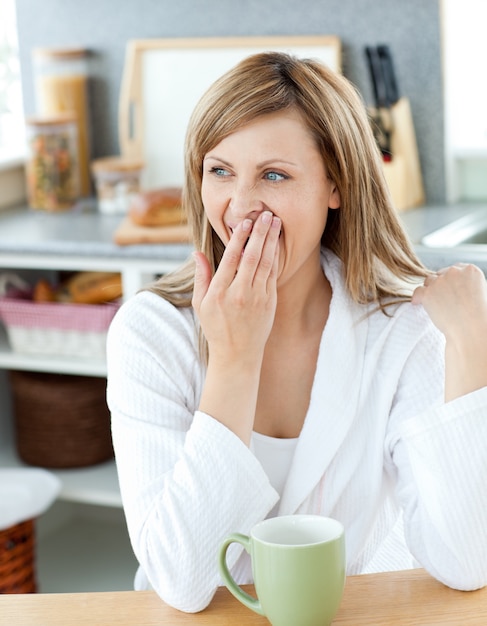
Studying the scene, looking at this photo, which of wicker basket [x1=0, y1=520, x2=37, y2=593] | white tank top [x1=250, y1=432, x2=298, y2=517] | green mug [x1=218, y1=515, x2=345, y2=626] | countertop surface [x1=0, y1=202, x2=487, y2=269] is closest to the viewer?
green mug [x1=218, y1=515, x2=345, y2=626]

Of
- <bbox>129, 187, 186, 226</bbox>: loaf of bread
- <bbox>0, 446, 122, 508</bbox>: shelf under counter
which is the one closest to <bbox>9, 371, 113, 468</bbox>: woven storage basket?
<bbox>0, 446, 122, 508</bbox>: shelf under counter

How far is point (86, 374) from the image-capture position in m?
2.71

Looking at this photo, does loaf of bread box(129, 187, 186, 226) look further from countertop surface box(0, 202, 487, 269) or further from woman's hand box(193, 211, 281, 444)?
woman's hand box(193, 211, 281, 444)

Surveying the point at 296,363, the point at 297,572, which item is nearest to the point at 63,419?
the point at 296,363

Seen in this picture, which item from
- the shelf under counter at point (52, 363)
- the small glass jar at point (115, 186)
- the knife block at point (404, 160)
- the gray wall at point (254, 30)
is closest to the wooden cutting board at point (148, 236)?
the shelf under counter at point (52, 363)

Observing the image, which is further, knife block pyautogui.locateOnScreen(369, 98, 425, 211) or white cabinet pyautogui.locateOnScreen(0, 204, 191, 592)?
knife block pyautogui.locateOnScreen(369, 98, 425, 211)

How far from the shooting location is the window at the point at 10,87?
331 centimetres

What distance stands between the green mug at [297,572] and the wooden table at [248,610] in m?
0.05

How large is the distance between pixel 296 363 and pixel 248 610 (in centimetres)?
52

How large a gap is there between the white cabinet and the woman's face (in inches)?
37.7

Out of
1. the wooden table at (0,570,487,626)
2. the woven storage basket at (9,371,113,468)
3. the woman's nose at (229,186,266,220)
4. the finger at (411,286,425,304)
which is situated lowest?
the woven storage basket at (9,371,113,468)

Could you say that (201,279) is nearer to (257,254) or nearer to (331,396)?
(257,254)

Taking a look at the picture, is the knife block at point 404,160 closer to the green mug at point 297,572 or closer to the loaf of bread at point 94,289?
the loaf of bread at point 94,289

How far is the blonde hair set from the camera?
1.39 metres
